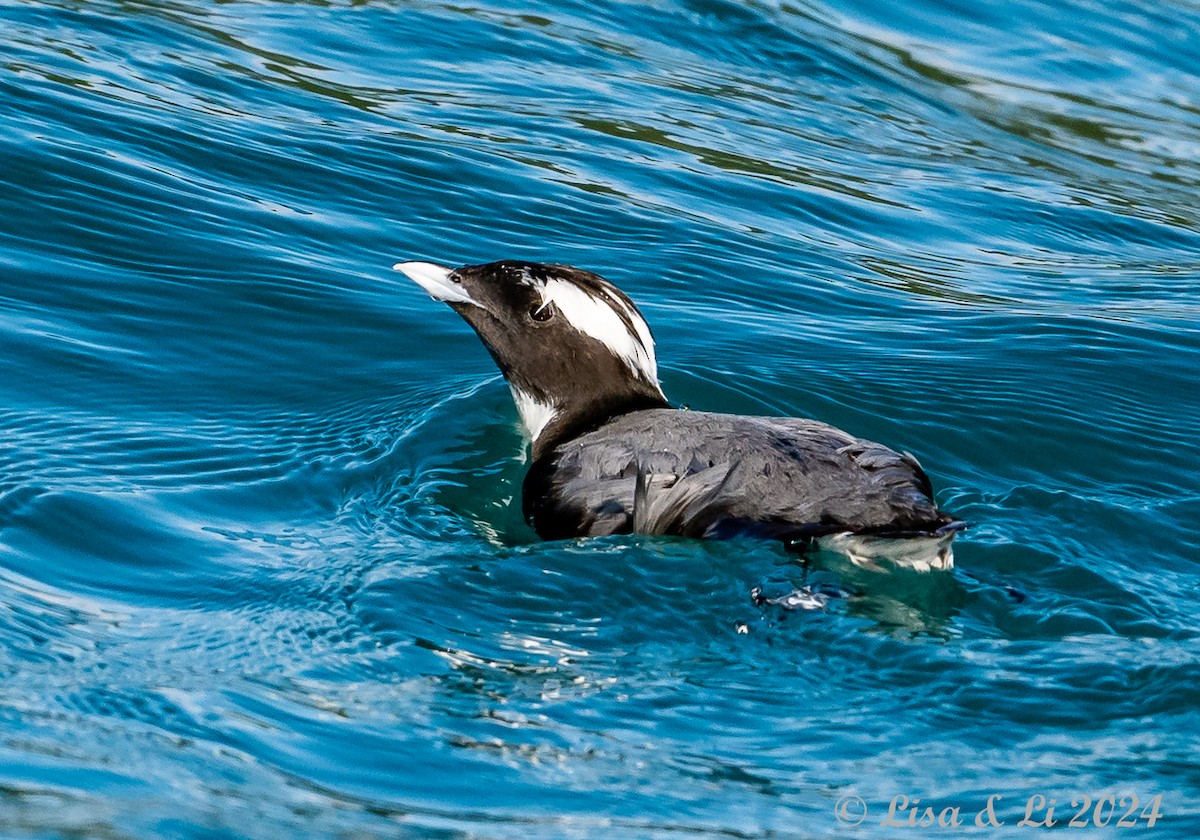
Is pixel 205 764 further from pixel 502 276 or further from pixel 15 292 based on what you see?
pixel 15 292

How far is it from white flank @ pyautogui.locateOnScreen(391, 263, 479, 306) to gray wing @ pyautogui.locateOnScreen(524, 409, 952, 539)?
117 cm

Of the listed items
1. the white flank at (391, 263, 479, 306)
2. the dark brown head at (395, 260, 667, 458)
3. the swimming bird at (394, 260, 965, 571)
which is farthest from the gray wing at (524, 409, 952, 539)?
the white flank at (391, 263, 479, 306)

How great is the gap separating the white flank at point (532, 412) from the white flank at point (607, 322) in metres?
0.39

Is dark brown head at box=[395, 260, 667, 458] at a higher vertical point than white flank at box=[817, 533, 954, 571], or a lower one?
higher

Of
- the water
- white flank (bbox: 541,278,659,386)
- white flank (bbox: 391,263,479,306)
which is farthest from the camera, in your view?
white flank (bbox: 391,263,479,306)

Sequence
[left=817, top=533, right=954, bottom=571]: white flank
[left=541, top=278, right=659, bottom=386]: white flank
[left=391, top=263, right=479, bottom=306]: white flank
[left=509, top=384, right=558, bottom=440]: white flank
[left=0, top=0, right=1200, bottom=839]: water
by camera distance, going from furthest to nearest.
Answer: [left=391, top=263, right=479, bottom=306]: white flank
[left=509, top=384, right=558, bottom=440]: white flank
[left=541, top=278, right=659, bottom=386]: white flank
[left=817, top=533, right=954, bottom=571]: white flank
[left=0, top=0, right=1200, bottom=839]: water

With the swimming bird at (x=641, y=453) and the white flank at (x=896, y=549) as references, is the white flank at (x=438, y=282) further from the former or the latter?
the white flank at (x=896, y=549)

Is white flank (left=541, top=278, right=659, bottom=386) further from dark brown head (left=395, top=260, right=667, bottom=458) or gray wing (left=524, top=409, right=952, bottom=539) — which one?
gray wing (left=524, top=409, right=952, bottom=539)

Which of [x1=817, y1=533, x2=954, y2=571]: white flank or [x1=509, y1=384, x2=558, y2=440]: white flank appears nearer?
[x1=817, y1=533, x2=954, y2=571]: white flank

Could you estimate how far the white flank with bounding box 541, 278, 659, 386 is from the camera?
6.77m

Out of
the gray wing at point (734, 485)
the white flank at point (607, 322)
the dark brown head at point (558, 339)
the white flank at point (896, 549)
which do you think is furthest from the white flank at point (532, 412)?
the white flank at point (896, 549)

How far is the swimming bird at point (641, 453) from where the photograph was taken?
5.62 m

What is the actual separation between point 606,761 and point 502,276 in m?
3.10

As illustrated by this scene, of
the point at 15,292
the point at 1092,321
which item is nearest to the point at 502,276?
the point at 15,292
